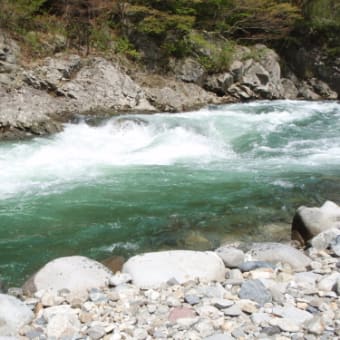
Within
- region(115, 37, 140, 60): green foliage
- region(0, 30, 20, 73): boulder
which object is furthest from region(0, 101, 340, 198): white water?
region(115, 37, 140, 60): green foliage

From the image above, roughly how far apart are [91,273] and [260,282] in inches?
65.2

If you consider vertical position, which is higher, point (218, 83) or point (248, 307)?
point (218, 83)

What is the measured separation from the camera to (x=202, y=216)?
6.53 metres

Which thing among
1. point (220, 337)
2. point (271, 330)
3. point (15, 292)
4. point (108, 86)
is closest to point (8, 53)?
point (108, 86)

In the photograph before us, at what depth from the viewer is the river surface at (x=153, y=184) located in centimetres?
580

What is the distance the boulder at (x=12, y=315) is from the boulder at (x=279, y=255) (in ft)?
8.00

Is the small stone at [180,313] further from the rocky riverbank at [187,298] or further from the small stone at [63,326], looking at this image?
the small stone at [63,326]

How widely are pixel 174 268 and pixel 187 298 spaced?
61cm

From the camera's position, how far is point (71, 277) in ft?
13.7

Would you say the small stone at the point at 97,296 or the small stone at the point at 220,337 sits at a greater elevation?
the small stone at the point at 220,337

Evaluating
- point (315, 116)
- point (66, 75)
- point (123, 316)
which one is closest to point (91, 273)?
point (123, 316)

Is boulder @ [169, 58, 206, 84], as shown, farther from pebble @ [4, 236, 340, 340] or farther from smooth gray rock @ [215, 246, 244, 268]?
pebble @ [4, 236, 340, 340]

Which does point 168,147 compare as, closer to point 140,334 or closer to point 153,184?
point 153,184

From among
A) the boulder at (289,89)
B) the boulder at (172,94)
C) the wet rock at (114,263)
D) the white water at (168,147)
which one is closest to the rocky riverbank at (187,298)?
the wet rock at (114,263)
